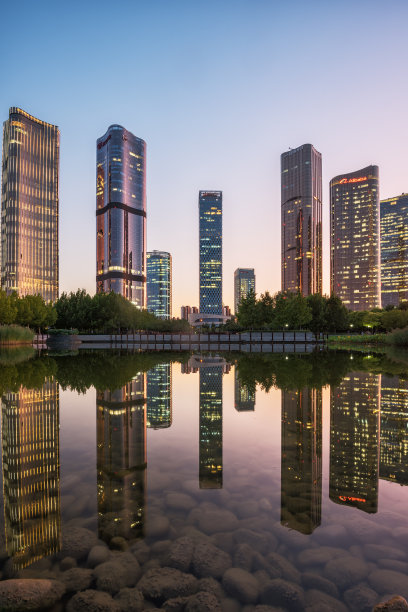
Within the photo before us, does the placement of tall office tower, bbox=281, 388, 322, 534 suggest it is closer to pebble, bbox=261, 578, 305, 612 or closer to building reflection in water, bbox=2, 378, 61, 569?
pebble, bbox=261, 578, 305, 612

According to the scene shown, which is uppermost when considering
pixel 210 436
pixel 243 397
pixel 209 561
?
pixel 209 561

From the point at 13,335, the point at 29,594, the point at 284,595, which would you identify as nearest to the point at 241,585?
the point at 284,595

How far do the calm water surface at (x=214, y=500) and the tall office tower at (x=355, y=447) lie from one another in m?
0.04

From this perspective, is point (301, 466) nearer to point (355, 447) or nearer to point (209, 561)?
point (355, 447)

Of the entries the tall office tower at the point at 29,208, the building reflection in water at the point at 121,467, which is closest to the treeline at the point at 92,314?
the building reflection in water at the point at 121,467

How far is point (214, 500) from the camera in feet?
18.6

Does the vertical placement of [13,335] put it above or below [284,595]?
above

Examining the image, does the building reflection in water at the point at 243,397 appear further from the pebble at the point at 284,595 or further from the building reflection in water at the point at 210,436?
the pebble at the point at 284,595

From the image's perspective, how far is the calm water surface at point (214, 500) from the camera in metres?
3.81

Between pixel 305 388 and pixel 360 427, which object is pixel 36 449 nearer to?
pixel 360 427

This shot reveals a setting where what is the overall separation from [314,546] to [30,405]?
10317mm

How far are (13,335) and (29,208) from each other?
481ft

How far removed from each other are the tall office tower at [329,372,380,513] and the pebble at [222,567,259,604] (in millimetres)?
2436

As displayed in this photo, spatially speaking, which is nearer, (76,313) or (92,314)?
(76,313)
